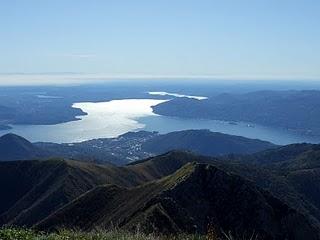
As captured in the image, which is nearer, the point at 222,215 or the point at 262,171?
the point at 222,215

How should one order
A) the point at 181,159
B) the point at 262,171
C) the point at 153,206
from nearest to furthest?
the point at 153,206, the point at 262,171, the point at 181,159

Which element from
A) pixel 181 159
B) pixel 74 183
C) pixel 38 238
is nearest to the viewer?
pixel 38 238

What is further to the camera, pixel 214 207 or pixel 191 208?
pixel 214 207

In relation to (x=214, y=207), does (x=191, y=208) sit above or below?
above

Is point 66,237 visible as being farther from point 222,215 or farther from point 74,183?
point 74,183

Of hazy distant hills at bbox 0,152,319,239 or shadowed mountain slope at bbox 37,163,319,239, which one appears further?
shadowed mountain slope at bbox 37,163,319,239

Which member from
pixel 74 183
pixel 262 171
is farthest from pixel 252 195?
pixel 262 171

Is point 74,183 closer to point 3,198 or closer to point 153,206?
point 3,198

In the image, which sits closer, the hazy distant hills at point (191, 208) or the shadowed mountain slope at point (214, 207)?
the hazy distant hills at point (191, 208)

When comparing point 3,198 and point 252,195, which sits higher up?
point 252,195

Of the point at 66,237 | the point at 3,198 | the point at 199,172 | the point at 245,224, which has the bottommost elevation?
the point at 3,198
